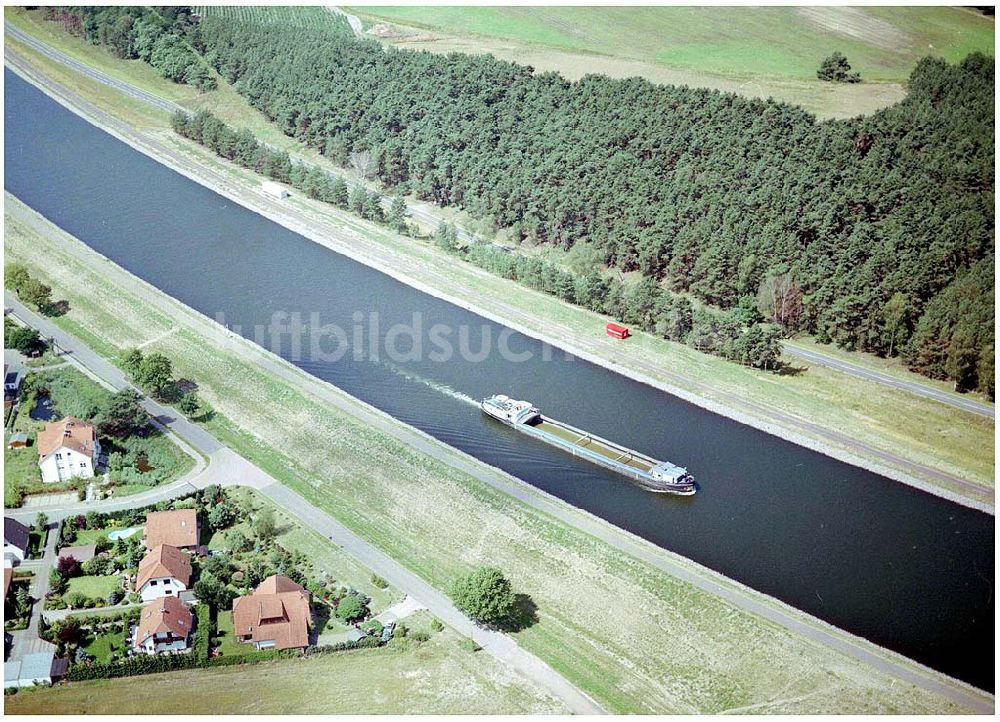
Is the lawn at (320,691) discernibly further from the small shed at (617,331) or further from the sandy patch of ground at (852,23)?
the sandy patch of ground at (852,23)

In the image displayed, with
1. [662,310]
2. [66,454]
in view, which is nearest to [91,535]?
[66,454]

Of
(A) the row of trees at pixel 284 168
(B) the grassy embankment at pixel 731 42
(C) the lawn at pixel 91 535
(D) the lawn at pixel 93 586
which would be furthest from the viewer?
(A) the row of trees at pixel 284 168

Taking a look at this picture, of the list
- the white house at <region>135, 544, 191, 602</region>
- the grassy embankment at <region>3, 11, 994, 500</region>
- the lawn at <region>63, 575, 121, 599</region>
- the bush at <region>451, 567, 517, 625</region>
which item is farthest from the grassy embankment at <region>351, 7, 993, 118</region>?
the lawn at <region>63, 575, 121, 599</region>

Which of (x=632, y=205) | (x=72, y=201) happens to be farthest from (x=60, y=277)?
(x=632, y=205)

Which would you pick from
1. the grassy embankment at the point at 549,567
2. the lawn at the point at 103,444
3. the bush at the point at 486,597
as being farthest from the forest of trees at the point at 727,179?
the lawn at the point at 103,444

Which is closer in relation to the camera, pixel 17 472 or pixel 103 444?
pixel 17 472

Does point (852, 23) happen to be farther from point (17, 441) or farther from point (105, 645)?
point (105, 645)
